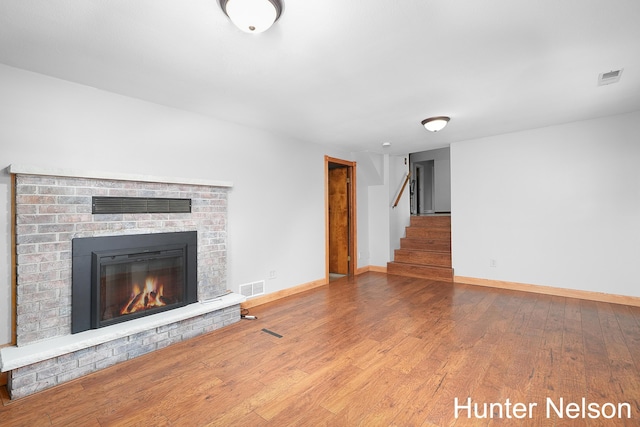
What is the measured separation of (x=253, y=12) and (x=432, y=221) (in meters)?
5.44

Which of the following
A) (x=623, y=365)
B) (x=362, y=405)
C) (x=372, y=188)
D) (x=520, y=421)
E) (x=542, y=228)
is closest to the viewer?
(x=520, y=421)

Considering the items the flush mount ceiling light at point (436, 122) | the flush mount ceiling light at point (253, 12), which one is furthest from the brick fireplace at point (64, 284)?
the flush mount ceiling light at point (436, 122)

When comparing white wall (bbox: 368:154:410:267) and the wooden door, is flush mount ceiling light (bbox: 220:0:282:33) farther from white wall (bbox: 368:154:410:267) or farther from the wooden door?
white wall (bbox: 368:154:410:267)

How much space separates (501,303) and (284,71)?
3.80 meters

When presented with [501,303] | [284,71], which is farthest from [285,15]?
[501,303]

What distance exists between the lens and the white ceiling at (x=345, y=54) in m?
1.65

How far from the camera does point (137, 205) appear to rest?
2.75 meters

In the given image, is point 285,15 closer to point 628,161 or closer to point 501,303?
point 501,303

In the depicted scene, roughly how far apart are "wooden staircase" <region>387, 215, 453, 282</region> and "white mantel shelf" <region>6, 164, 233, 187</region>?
383 cm

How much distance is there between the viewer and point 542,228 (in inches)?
165

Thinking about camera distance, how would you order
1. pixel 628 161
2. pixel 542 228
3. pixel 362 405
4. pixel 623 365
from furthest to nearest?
pixel 542 228 < pixel 628 161 < pixel 623 365 < pixel 362 405

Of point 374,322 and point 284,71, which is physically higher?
point 284,71

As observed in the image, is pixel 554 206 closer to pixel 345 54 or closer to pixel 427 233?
pixel 427 233

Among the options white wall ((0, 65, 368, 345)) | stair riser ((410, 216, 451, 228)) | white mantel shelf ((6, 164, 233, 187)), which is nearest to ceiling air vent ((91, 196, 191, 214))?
white mantel shelf ((6, 164, 233, 187))
